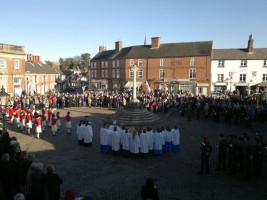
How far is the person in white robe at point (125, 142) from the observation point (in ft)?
39.0

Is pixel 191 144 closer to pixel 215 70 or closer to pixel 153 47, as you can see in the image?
pixel 215 70

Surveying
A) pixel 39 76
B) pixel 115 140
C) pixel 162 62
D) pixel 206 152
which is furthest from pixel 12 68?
pixel 206 152

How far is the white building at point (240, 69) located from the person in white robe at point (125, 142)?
3335 centimetres

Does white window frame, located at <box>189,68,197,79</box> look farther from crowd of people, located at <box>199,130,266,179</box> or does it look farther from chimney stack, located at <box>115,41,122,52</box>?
crowd of people, located at <box>199,130,266,179</box>

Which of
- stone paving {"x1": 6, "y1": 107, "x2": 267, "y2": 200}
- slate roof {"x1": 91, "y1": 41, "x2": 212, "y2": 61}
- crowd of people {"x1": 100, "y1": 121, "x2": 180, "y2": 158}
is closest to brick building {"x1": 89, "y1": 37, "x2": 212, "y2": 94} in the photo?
slate roof {"x1": 91, "y1": 41, "x2": 212, "y2": 61}

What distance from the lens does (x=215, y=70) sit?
4262cm

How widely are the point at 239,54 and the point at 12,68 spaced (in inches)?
1582

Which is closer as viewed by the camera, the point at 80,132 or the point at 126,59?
the point at 80,132

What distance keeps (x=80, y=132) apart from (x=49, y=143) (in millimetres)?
2235

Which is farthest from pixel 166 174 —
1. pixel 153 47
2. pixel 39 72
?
pixel 39 72

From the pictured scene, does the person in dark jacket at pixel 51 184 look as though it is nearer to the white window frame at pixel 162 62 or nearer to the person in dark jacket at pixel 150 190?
the person in dark jacket at pixel 150 190

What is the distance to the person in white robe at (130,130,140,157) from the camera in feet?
38.2

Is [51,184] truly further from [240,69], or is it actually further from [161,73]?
[240,69]

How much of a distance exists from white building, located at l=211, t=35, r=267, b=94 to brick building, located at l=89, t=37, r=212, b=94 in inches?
111
